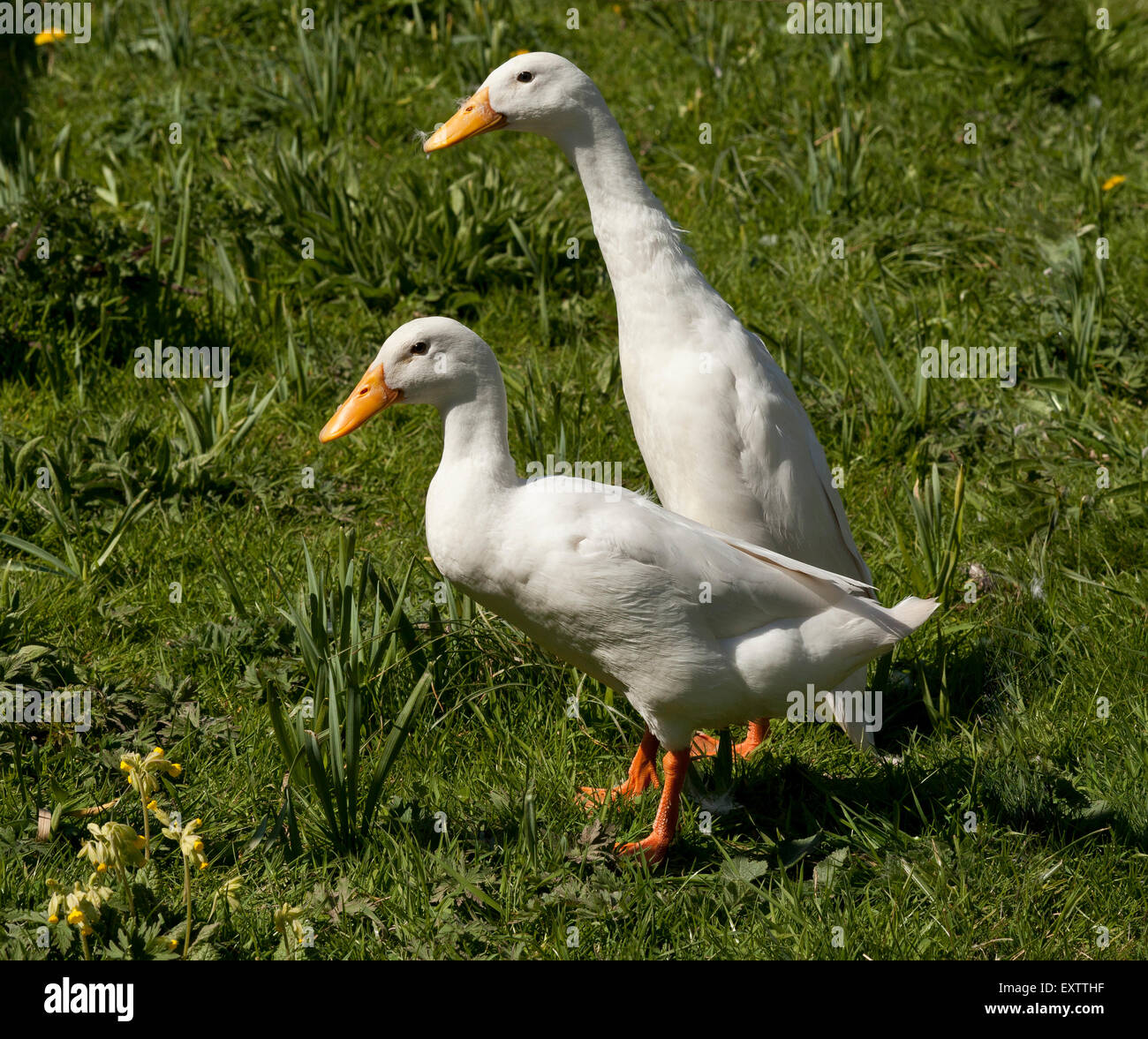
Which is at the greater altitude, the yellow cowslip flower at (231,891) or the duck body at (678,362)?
the duck body at (678,362)

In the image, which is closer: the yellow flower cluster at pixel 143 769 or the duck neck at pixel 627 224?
the yellow flower cluster at pixel 143 769

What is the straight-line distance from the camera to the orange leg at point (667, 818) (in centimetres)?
300

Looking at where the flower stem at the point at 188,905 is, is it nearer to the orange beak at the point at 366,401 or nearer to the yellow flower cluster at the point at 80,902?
the yellow flower cluster at the point at 80,902

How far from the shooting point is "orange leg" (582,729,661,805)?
3.24 m

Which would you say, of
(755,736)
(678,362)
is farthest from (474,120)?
(755,736)

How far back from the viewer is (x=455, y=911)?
2.80 meters

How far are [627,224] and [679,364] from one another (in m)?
0.39

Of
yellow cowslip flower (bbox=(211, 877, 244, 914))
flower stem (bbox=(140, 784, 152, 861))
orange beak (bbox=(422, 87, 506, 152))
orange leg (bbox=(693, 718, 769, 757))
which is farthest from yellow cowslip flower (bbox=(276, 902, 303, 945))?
orange beak (bbox=(422, 87, 506, 152))

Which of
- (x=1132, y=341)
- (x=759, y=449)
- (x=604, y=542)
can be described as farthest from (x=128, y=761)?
(x=1132, y=341)

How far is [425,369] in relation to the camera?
2867 mm

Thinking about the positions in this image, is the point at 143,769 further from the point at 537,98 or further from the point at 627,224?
the point at 537,98

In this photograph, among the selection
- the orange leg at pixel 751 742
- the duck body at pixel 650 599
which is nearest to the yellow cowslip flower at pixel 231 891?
the duck body at pixel 650 599

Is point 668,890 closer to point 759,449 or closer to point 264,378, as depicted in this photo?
point 759,449
